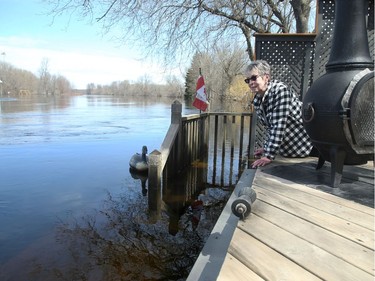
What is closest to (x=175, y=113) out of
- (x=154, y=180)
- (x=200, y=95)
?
(x=154, y=180)

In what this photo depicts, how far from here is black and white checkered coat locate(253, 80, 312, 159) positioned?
9.34ft

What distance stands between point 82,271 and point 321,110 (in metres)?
3.06

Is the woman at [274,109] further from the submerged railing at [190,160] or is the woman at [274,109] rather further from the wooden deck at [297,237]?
the submerged railing at [190,160]

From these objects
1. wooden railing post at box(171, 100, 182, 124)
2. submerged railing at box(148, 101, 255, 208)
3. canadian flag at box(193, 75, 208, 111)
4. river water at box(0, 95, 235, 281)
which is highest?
canadian flag at box(193, 75, 208, 111)

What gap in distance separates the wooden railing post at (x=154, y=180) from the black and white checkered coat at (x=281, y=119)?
2.33m

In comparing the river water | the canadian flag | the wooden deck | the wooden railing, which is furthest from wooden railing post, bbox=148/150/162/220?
the canadian flag

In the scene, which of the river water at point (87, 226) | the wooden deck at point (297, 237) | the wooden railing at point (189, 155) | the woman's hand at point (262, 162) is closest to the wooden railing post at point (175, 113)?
the wooden railing at point (189, 155)

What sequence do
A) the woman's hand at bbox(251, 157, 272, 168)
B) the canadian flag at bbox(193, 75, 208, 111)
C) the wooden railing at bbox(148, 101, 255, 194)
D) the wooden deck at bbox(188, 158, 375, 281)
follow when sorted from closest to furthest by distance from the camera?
the wooden deck at bbox(188, 158, 375, 281) → the woman's hand at bbox(251, 157, 272, 168) → the wooden railing at bbox(148, 101, 255, 194) → the canadian flag at bbox(193, 75, 208, 111)

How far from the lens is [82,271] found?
345 centimetres

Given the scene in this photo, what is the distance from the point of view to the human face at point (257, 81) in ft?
9.66

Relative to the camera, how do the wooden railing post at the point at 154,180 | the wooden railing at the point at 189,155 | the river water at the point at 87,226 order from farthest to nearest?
the wooden railing at the point at 189,155
the wooden railing post at the point at 154,180
the river water at the point at 87,226

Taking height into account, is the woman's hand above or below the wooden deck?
above

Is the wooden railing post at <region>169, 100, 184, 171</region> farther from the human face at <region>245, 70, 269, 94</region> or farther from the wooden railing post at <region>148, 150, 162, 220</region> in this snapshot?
the human face at <region>245, 70, 269, 94</region>

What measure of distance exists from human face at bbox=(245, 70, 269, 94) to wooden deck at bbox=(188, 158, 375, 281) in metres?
0.99
